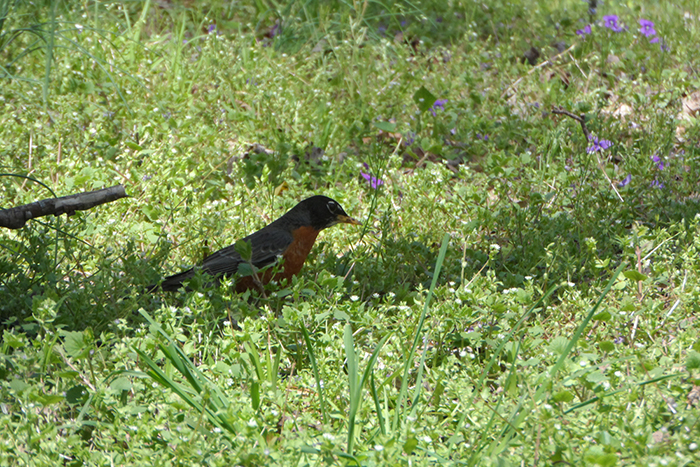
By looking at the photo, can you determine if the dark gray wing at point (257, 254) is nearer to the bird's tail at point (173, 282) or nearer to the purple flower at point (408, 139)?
the bird's tail at point (173, 282)

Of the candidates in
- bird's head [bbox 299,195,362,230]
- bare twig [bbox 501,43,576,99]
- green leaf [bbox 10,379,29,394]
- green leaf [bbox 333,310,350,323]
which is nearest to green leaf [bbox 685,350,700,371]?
green leaf [bbox 333,310,350,323]

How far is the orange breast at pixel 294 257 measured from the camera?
165 inches

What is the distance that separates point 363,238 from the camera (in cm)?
477

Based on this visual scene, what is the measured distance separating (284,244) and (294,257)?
0.34ft

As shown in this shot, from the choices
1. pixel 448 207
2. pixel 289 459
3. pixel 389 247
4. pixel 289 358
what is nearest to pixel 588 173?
pixel 448 207

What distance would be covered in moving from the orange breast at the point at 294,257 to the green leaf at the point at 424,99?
2.09m

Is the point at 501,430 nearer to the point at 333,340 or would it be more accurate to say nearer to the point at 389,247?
the point at 333,340

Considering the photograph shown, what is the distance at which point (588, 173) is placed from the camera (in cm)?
526

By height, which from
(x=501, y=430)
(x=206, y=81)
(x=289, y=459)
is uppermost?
(x=206, y=81)

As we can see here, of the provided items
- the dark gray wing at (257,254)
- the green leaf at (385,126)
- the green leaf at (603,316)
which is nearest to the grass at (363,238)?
the green leaf at (603,316)

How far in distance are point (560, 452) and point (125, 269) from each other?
2445 mm

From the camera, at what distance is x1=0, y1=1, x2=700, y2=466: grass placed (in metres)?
2.52

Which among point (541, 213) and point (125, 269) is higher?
point (541, 213)

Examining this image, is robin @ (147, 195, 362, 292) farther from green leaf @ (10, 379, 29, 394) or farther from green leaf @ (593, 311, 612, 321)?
green leaf @ (593, 311, 612, 321)
